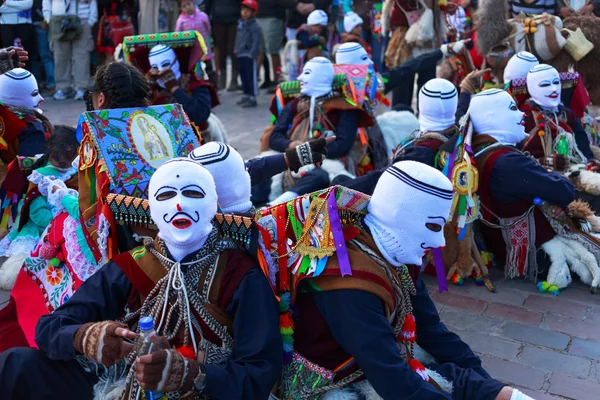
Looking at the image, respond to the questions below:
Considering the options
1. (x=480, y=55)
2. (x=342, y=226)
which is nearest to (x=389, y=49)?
(x=480, y=55)

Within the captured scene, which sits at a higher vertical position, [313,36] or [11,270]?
[313,36]

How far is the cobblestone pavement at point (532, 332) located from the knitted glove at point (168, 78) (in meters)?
2.03

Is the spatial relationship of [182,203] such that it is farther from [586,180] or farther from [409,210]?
[586,180]

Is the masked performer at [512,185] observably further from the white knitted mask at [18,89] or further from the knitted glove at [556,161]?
the white knitted mask at [18,89]

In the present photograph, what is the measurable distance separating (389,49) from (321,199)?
6478mm

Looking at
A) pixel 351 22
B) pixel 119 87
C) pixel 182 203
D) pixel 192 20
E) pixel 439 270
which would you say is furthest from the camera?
pixel 192 20

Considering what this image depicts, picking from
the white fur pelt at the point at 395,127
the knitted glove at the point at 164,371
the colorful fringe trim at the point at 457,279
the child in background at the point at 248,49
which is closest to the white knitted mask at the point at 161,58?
the white fur pelt at the point at 395,127

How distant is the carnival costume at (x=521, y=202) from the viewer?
4336mm

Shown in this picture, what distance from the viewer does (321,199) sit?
8.54 ft

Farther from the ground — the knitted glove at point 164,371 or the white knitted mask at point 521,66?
the white knitted mask at point 521,66

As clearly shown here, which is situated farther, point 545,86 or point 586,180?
point 545,86

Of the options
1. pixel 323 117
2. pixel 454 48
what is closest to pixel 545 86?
pixel 323 117

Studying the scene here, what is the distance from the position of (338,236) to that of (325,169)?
116 inches

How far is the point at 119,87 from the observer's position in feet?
11.2
